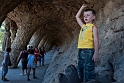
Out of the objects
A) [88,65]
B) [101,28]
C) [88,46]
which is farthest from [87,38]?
[101,28]

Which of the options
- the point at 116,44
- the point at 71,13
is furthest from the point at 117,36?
the point at 71,13

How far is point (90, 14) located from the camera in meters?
2.55

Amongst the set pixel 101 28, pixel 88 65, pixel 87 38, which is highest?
pixel 101 28

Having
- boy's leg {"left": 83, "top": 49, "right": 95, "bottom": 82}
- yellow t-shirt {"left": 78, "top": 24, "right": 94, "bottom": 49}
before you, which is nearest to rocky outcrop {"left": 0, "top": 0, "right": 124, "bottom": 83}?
boy's leg {"left": 83, "top": 49, "right": 95, "bottom": 82}

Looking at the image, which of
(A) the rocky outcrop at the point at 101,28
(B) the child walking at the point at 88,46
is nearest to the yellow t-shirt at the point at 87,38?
(B) the child walking at the point at 88,46

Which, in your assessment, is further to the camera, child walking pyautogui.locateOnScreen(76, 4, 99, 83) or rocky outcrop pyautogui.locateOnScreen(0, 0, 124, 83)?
rocky outcrop pyautogui.locateOnScreen(0, 0, 124, 83)

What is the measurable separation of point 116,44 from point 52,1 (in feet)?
17.0

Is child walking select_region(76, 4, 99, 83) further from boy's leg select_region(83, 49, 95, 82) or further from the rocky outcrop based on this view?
the rocky outcrop

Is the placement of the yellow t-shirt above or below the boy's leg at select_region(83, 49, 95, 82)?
above

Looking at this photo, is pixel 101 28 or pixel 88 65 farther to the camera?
pixel 101 28

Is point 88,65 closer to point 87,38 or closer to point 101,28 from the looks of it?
point 87,38

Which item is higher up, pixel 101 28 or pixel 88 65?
pixel 101 28

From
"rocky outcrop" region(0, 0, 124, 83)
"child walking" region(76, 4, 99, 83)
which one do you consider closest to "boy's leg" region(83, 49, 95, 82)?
"child walking" region(76, 4, 99, 83)

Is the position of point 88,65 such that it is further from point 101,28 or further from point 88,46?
point 101,28
